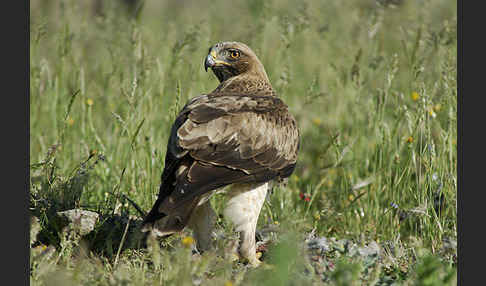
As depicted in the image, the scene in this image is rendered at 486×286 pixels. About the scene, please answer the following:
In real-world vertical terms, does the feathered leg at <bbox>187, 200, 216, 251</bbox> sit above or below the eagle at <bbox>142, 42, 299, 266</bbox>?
below

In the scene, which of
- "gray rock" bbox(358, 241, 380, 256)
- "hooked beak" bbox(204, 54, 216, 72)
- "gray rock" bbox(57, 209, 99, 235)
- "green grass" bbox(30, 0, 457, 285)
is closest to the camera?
"green grass" bbox(30, 0, 457, 285)

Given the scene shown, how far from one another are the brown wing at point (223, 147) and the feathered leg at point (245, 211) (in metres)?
0.13

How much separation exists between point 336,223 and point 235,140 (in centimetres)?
167

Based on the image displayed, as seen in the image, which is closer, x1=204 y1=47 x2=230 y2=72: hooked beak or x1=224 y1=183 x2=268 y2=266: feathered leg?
x1=224 y1=183 x2=268 y2=266: feathered leg

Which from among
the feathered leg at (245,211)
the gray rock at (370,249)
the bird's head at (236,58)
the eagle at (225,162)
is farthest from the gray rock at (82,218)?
the gray rock at (370,249)

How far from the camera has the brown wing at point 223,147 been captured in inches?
143

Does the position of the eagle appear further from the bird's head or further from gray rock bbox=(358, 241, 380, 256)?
gray rock bbox=(358, 241, 380, 256)

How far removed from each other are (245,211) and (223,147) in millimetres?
466

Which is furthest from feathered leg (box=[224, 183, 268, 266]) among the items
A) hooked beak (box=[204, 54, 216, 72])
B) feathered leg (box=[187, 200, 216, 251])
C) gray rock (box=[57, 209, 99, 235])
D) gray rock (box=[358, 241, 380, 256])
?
hooked beak (box=[204, 54, 216, 72])

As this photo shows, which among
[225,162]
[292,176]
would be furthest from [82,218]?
[292,176]

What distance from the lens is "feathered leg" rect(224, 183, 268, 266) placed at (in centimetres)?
396

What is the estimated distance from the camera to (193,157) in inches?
145

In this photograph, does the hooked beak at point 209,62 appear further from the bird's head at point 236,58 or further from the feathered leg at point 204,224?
the feathered leg at point 204,224

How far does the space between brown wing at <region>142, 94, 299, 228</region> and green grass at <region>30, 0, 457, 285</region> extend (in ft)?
1.22
